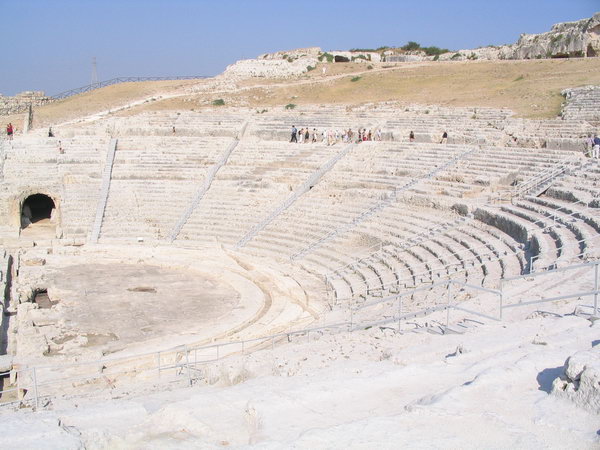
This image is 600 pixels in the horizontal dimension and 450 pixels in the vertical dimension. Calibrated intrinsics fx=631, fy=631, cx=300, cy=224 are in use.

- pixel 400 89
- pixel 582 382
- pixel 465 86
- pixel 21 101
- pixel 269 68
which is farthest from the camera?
pixel 269 68

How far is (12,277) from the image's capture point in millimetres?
18938

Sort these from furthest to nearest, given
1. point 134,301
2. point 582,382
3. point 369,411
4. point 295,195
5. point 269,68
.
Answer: point 269,68 → point 295,195 → point 134,301 → point 369,411 → point 582,382

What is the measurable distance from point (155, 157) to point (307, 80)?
50.2 ft

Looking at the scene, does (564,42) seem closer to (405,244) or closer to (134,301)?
(405,244)

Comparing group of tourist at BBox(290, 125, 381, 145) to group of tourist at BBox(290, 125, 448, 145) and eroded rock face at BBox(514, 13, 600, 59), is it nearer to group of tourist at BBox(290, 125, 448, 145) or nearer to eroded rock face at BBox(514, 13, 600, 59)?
group of tourist at BBox(290, 125, 448, 145)

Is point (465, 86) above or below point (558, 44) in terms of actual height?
below

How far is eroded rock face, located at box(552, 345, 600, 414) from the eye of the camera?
552 centimetres

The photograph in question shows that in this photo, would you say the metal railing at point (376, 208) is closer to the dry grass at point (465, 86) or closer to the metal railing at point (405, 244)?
the metal railing at point (405, 244)

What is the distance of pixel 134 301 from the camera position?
647 inches

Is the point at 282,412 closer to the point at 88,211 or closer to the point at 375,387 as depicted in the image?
the point at 375,387

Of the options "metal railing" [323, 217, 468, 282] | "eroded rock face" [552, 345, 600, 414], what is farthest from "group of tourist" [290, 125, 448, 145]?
"eroded rock face" [552, 345, 600, 414]

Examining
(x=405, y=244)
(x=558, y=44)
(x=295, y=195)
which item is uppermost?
(x=558, y=44)

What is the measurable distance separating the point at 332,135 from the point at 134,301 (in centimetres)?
1402

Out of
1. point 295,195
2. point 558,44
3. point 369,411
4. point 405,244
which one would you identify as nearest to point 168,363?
point 369,411
